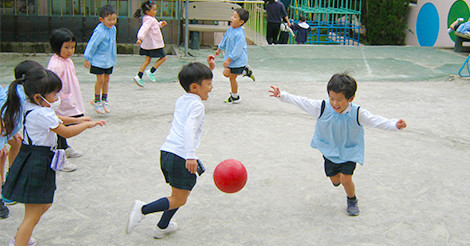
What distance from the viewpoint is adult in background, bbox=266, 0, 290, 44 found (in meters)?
13.5

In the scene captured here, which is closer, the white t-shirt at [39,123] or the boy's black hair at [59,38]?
the white t-shirt at [39,123]

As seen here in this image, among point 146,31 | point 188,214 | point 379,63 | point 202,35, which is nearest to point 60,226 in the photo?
point 188,214

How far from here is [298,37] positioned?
14.5 metres

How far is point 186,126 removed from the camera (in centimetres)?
348

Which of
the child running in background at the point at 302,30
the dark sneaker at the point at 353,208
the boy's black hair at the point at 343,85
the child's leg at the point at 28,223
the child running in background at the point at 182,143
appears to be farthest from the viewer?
the child running in background at the point at 302,30

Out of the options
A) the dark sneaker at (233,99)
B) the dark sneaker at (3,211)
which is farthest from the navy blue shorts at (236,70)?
the dark sneaker at (3,211)

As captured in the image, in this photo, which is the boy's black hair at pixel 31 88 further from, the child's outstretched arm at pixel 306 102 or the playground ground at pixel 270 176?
the child's outstretched arm at pixel 306 102

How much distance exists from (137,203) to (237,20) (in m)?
4.32

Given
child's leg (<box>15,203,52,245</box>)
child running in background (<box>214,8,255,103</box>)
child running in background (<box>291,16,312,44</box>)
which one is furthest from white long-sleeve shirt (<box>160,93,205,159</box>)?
child running in background (<box>291,16,312,44</box>)

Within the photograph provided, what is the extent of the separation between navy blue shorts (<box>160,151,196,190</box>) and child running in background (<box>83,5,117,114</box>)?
3.41 metres

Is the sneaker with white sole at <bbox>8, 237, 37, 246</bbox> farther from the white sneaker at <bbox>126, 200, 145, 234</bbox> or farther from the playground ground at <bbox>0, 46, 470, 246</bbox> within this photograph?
the white sneaker at <bbox>126, 200, 145, 234</bbox>

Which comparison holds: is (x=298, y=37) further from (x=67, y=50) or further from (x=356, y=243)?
(x=356, y=243)

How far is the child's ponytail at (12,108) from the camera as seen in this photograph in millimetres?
3465

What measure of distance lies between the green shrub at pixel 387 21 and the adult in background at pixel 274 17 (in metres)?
3.78
